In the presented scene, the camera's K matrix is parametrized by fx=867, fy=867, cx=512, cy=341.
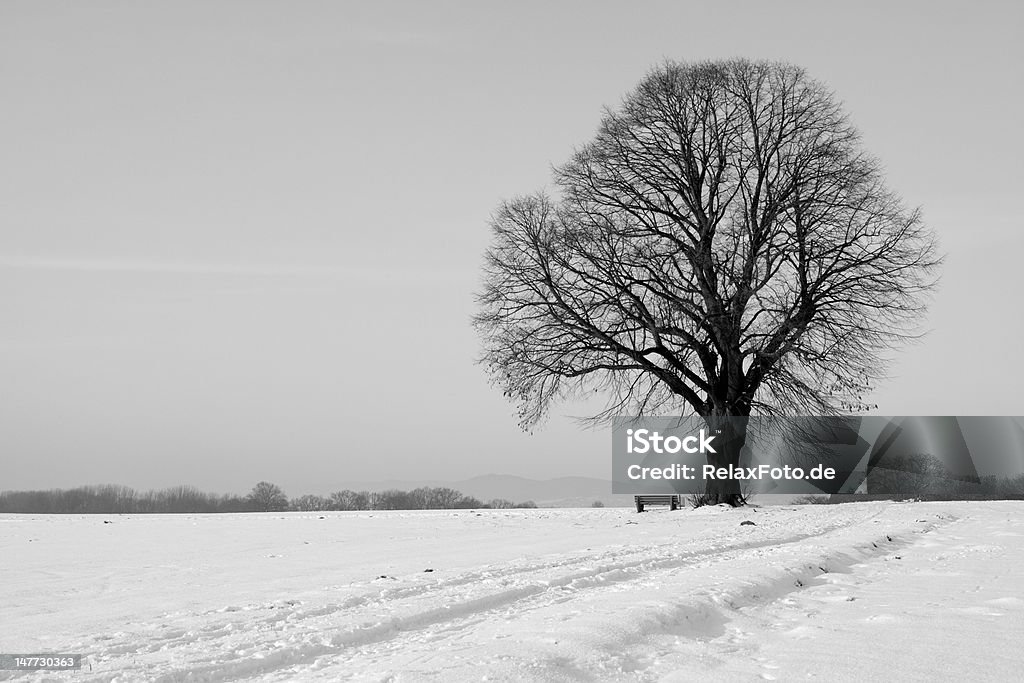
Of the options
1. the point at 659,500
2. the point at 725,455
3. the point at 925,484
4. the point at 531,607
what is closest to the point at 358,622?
the point at 531,607

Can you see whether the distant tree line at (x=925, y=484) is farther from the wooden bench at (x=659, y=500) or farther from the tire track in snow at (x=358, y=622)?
the tire track in snow at (x=358, y=622)

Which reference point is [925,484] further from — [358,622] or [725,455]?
[358,622]

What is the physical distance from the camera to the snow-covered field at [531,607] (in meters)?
4.71

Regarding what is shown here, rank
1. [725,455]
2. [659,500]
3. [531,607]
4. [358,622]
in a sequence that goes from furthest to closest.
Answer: [725,455], [659,500], [531,607], [358,622]

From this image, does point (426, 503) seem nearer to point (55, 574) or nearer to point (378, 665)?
point (55, 574)

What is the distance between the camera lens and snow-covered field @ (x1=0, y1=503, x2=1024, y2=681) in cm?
471

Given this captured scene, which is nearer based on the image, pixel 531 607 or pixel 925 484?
pixel 531 607

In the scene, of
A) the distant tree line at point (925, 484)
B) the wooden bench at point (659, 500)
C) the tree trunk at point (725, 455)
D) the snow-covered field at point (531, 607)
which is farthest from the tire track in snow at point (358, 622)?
the distant tree line at point (925, 484)

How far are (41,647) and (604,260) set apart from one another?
19117 millimetres

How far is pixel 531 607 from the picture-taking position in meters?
6.48

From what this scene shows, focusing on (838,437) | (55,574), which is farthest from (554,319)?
(55,574)

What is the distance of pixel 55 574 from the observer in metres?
9.27

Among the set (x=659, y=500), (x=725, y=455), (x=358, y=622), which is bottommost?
(x=358, y=622)

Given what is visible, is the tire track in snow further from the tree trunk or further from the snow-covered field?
the tree trunk
